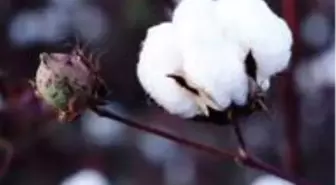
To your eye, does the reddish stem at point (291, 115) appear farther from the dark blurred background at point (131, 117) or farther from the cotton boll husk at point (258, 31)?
the dark blurred background at point (131, 117)

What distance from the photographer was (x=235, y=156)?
0.84 meters

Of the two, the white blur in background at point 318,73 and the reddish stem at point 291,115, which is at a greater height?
the reddish stem at point 291,115

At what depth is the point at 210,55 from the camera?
80 centimetres

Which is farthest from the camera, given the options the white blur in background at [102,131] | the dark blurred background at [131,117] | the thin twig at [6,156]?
the white blur in background at [102,131]

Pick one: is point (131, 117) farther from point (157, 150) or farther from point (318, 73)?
point (318, 73)

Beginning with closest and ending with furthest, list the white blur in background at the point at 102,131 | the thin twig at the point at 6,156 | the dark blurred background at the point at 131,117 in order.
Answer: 1. the thin twig at the point at 6,156
2. the dark blurred background at the point at 131,117
3. the white blur in background at the point at 102,131

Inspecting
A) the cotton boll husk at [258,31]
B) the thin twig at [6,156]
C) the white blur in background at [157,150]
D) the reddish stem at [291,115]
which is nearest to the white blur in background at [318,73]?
the white blur in background at [157,150]

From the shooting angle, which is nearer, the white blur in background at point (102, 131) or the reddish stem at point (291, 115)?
the reddish stem at point (291, 115)

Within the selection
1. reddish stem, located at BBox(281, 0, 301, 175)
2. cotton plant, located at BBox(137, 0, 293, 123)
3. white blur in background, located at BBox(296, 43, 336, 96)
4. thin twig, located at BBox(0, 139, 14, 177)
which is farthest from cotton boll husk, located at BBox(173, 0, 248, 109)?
white blur in background, located at BBox(296, 43, 336, 96)

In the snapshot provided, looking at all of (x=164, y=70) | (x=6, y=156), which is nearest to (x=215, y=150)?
(x=164, y=70)

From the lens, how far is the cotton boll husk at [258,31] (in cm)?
80

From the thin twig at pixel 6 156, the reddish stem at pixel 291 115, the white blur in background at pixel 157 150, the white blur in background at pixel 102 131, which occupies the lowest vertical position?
the white blur in background at pixel 157 150

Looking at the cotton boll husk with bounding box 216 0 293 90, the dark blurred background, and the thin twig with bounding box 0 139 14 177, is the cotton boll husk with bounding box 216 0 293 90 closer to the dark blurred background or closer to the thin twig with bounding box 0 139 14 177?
the thin twig with bounding box 0 139 14 177

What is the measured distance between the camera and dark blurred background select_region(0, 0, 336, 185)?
2.46 metres
